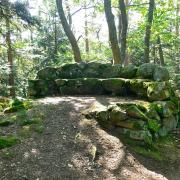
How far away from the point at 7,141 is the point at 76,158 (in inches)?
61.2

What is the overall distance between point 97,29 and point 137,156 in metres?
21.8

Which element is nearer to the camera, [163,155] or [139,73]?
[163,155]

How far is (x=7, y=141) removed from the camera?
6023 mm

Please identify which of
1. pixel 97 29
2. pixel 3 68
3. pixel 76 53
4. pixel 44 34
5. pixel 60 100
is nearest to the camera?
pixel 60 100

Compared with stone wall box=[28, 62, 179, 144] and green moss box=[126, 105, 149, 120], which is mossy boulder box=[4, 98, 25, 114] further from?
green moss box=[126, 105, 149, 120]

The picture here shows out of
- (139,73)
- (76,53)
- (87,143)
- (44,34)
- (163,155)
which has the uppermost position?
(44,34)

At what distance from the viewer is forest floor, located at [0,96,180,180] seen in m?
5.17

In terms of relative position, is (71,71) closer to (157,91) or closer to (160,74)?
(160,74)

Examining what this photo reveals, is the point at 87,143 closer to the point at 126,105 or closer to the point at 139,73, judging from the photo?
the point at 126,105

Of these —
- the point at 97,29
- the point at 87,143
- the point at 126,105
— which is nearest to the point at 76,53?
the point at 126,105

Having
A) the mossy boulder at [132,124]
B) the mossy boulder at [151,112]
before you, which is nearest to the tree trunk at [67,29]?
the mossy boulder at [151,112]

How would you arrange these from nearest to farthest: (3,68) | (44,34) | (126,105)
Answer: (126,105) < (3,68) < (44,34)

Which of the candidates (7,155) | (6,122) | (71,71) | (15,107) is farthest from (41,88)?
(7,155)

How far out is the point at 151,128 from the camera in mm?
7410
